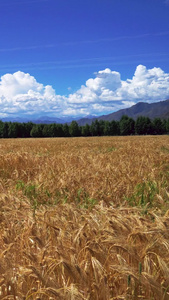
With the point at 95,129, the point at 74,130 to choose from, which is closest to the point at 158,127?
the point at 95,129

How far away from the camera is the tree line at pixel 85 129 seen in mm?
117125

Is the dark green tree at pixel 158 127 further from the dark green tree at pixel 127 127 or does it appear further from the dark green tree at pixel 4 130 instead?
the dark green tree at pixel 4 130

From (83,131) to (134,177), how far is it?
389 feet

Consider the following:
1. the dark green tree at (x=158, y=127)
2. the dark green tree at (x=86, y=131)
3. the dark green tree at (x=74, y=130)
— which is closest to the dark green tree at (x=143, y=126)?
the dark green tree at (x=158, y=127)

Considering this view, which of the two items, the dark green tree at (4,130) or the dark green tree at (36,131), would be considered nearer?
the dark green tree at (4,130)

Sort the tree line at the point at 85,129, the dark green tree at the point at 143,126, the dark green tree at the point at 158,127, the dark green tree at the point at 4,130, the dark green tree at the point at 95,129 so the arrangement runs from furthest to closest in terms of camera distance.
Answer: the dark green tree at the point at 95,129 → the dark green tree at the point at 158,127 → the dark green tree at the point at 143,126 → the tree line at the point at 85,129 → the dark green tree at the point at 4,130

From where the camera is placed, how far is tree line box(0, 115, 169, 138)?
11712 cm

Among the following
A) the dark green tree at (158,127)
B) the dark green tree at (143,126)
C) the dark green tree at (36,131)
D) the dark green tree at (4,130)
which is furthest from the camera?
the dark green tree at (158,127)

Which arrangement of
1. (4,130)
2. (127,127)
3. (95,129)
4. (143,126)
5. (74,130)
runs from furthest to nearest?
(95,129) → (127,127) → (143,126) → (74,130) → (4,130)

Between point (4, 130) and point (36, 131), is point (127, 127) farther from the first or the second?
point (4, 130)

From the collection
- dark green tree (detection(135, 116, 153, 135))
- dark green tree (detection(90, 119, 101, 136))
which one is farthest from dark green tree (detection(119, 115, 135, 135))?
dark green tree (detection(90, 119, 101, 136))

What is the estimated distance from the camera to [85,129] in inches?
4872

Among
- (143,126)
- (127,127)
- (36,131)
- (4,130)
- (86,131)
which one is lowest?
(86,131)

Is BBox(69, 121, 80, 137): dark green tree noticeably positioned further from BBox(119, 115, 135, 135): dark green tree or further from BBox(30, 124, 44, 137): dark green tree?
BBox(119, 115, 135, 135): dark green tree
